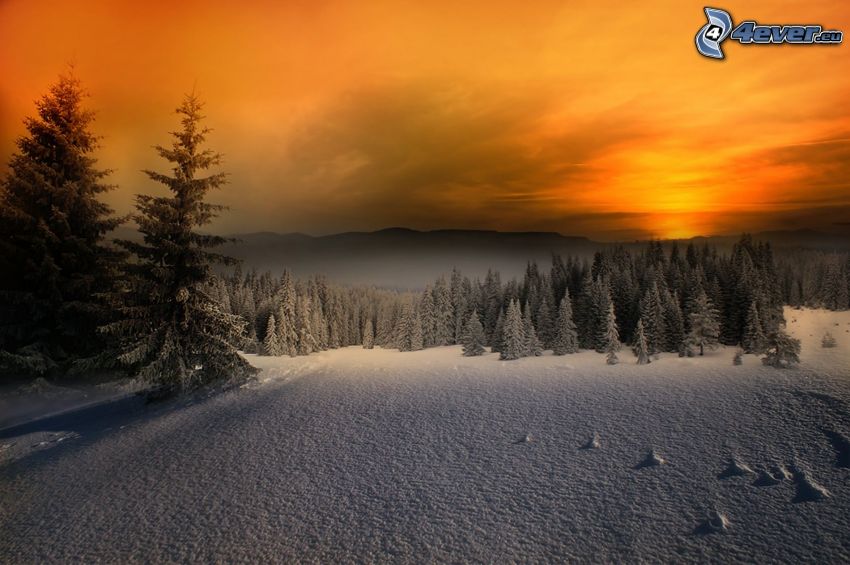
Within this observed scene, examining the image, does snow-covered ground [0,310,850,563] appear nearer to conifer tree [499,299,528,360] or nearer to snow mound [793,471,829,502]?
snow mound [793,471,829,502]

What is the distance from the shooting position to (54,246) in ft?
67.6

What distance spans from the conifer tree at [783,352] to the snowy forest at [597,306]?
0.09 meters

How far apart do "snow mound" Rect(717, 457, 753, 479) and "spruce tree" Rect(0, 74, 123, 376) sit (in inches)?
954

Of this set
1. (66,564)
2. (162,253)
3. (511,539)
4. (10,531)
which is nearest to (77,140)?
(162,253)

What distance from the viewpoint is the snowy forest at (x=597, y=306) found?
3694 cm

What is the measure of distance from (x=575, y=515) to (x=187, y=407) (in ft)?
50.1

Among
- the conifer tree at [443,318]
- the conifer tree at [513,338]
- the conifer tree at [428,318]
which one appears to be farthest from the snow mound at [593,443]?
the conifer tree at [443,318]

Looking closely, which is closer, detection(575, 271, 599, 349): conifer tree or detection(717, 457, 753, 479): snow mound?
detection(717, 457, 753, 479): snow mound

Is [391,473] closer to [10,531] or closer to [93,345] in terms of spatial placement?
[10,531]

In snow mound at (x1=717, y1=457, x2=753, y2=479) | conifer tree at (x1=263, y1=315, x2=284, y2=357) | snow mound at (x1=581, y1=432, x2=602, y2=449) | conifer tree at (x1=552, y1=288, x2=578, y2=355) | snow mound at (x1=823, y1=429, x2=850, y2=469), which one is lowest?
conifer tree at (x1=263, y1=315, x2=284, y2=357)

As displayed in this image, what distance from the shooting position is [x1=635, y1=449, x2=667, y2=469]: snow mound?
11300 mm

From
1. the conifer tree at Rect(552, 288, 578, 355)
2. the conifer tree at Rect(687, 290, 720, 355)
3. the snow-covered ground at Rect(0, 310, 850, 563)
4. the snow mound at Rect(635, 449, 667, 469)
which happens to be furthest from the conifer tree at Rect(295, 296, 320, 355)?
the snow mound at Rect(635, 449, 667, 469)

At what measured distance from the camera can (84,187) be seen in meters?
21.6

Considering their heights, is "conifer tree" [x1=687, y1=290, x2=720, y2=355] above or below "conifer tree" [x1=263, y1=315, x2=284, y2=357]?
above
